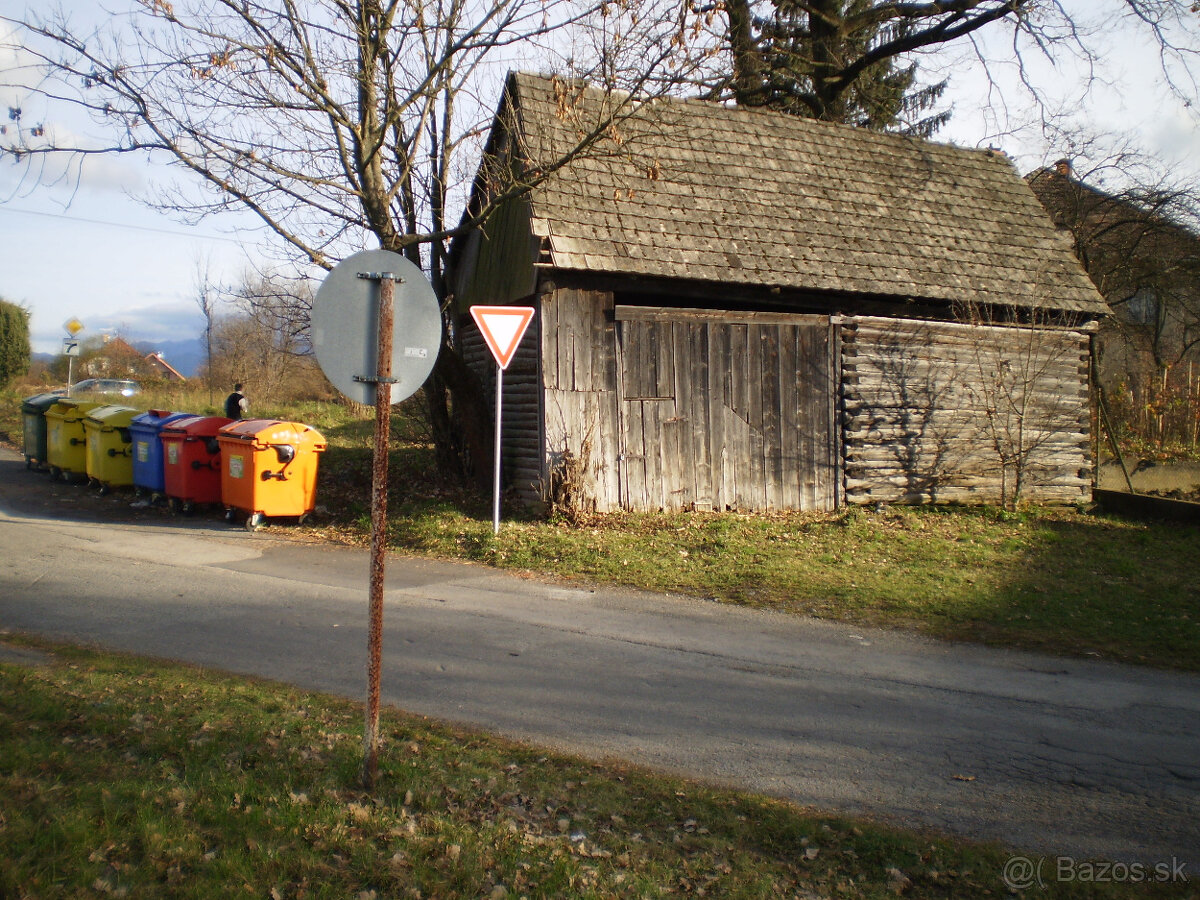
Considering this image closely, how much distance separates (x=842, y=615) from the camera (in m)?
8.57

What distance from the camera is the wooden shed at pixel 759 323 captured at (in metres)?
12.5

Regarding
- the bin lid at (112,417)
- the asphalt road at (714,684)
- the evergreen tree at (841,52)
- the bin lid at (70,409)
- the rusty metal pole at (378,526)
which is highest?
the evergreen tree at (841,52)

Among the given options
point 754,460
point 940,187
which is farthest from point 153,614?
point 940,187

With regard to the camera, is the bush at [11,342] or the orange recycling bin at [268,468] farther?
the bush at [11,342]

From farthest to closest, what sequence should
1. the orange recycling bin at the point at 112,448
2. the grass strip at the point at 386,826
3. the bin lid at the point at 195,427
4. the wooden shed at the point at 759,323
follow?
1. the orange recycling bin at the point at 112,448
2. the bin lid at the point at 195,427
3. the wooden shed at the point at 759,323
4. the grass strip at the point at 386,826

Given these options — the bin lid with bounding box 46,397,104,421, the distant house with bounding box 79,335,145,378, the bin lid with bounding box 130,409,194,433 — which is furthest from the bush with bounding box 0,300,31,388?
the bin lid with bounding box 130,409,194,433

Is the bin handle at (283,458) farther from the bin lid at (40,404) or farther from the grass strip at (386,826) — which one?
the bin lid at (40,404)

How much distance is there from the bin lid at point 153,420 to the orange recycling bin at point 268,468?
62.0 inches

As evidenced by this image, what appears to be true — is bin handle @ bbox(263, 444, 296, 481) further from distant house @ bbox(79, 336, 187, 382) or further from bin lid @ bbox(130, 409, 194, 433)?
distant house @ bbox(79, 336, 187, 382)

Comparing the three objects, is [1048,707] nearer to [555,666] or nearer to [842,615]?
[842,615]

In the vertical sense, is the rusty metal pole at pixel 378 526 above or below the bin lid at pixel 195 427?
below

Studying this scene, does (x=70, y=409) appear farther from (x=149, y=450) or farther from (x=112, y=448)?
(x=149, y=450)

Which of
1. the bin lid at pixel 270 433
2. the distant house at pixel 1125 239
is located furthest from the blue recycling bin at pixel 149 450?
the distant house at pixel 1125 239

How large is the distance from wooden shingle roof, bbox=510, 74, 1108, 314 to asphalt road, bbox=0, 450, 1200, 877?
18.8 ft
